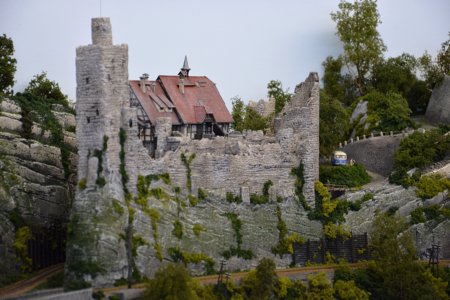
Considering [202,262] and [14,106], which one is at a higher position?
[14,106]

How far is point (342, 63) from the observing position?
92500 millimetres

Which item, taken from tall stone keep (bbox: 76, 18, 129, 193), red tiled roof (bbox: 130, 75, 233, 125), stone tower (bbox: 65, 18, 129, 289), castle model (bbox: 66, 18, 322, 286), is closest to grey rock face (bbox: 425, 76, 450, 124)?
castle model (bbox: 66, 18, 322, 286)

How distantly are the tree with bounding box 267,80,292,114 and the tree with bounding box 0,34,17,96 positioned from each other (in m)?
17.4

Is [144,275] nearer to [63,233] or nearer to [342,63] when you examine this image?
[63,233]

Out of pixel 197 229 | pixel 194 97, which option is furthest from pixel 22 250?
pixel 194 97

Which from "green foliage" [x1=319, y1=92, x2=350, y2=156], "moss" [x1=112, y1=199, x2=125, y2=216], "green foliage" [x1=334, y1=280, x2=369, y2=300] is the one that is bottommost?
"green foliage" [x1=334, y1=280, x2=369, y2=300]

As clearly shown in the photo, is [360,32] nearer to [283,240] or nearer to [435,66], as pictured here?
[435,66]

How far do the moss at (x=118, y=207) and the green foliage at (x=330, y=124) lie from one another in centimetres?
1902

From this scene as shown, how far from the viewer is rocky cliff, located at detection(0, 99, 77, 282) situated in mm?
67688

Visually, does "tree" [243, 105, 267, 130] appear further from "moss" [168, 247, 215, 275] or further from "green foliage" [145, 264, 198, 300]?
"green foliage" [145, 264, 198, 300]

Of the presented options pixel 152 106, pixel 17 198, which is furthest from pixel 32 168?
pixel 152 106

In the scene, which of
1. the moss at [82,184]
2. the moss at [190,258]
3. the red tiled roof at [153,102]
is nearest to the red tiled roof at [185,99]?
the red tiled roof at [153,102]

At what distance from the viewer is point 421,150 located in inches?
3081

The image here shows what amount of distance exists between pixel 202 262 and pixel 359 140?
1924cm
